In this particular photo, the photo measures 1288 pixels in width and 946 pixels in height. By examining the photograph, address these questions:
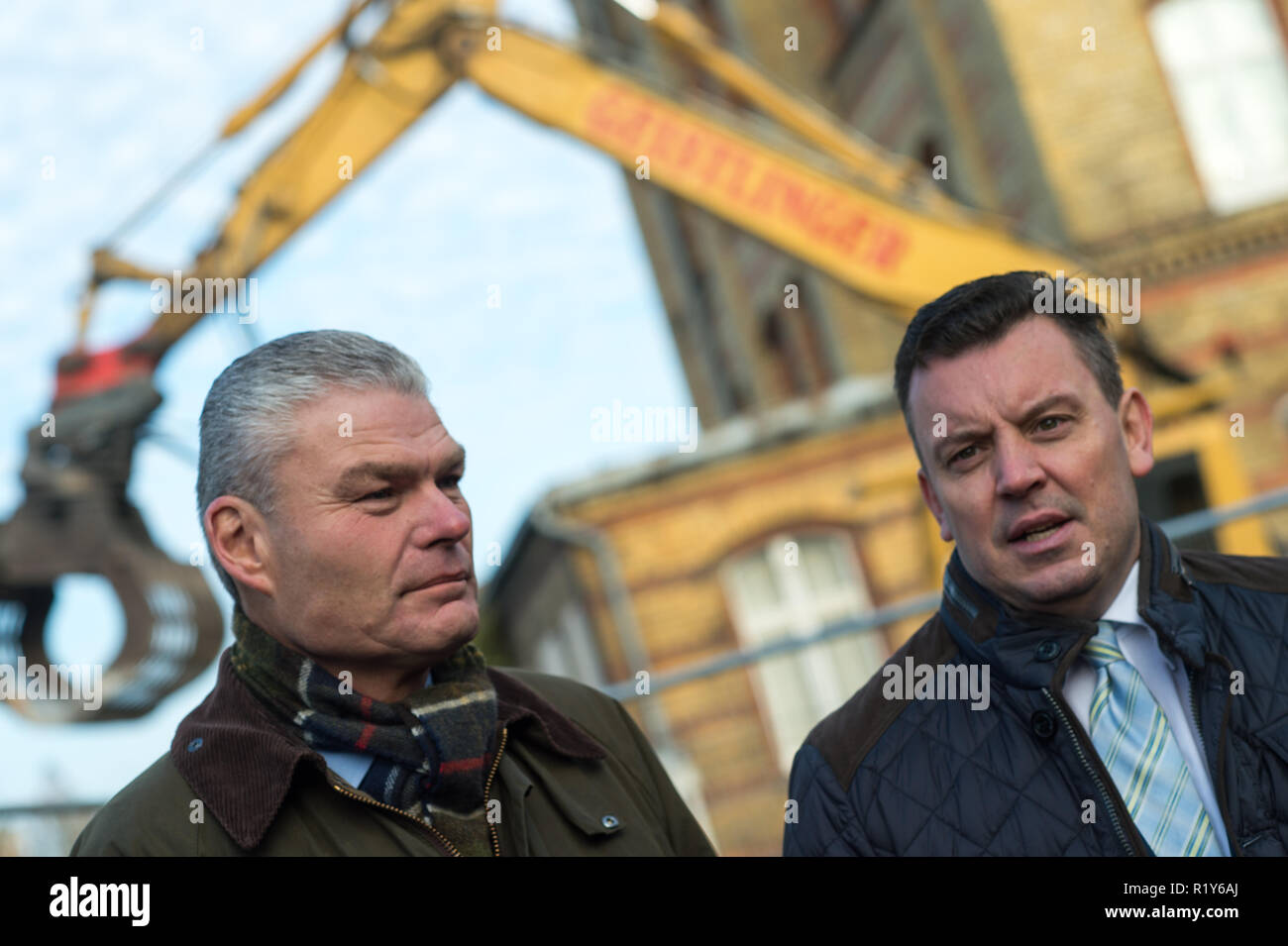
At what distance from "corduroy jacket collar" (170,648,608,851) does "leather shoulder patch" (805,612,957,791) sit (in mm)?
861

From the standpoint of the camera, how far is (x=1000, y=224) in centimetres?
1042

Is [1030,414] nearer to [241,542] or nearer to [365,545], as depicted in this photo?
[365,545]

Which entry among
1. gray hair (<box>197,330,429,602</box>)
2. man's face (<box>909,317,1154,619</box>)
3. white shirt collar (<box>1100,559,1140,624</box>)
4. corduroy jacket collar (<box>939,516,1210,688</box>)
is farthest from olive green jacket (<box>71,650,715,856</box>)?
white shirt collar (<box>1100,559,1140,624</box>)

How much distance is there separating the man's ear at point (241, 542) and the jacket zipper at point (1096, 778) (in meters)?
1.30

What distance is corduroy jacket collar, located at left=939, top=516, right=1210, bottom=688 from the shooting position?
2252mm

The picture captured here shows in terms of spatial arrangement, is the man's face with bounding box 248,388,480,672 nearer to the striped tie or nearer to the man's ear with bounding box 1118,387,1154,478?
the striped tie

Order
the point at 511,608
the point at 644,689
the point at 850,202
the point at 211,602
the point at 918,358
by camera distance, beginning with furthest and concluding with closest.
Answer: the point at 511,608
the point at 850,202
the point at 211,602
the point at 644,689
the point at 918,358

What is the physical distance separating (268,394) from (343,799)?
684mm

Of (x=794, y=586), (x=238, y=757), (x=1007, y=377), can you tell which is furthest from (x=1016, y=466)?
(x=794, y=586)
